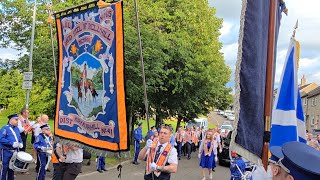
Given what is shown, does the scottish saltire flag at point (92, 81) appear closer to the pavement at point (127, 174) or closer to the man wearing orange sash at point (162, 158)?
the man wearing orange sash at point (162, 158)

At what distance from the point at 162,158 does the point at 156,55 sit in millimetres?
13729

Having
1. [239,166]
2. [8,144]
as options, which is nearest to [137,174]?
[239,166]

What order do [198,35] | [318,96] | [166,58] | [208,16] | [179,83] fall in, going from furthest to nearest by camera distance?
[318,96] < [208,16] < [198,35] < [179,83] < [166,58]

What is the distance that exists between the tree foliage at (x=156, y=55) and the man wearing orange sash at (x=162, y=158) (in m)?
12.3

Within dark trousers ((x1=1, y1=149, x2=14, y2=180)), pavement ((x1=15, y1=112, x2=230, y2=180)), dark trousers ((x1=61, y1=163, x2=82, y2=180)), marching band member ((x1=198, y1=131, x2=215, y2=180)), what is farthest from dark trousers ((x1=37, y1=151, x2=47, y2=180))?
marching band member ((x1=198, y1=131, x2=215, y2=180))

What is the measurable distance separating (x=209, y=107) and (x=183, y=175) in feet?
60.0

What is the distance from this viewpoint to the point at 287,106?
157 inches

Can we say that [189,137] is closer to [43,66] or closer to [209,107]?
[209,107]

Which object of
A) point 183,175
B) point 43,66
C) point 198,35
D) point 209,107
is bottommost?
point 183,175

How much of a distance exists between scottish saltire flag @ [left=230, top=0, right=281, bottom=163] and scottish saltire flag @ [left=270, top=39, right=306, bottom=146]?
1.58 feet

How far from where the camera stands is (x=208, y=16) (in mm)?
30156

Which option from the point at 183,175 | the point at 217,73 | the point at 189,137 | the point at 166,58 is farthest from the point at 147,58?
the point at 217,73

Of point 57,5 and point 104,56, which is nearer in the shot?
point 104,56

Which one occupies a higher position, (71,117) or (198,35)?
(198,35)
